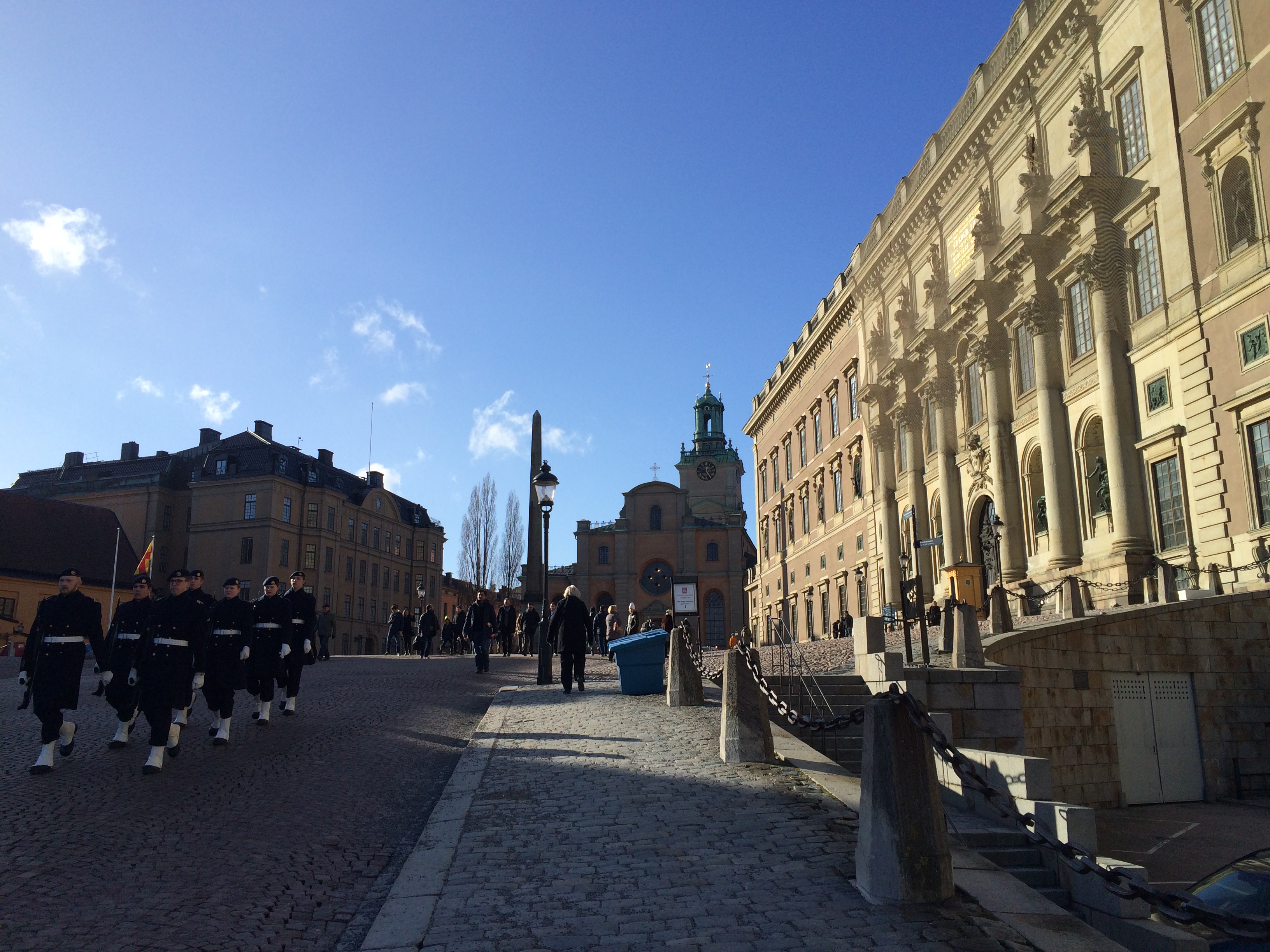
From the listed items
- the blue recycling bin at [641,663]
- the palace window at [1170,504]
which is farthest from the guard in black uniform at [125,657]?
the palace window at [1170,504]

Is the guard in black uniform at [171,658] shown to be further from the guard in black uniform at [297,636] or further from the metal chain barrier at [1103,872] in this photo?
the metal chain barrier at [1103,872]

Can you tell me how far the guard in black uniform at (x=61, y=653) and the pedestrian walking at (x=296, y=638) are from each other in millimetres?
2600

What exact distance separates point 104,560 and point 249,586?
29.2 feet

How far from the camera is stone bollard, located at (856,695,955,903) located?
221 inches

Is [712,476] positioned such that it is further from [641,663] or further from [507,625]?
[641,663]

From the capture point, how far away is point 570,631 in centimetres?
1666

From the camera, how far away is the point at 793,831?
7117 mm

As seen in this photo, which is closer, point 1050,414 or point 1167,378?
point 1167,378

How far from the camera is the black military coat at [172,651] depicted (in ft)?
31.8

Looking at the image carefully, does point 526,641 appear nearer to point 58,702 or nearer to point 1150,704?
point 1150,704

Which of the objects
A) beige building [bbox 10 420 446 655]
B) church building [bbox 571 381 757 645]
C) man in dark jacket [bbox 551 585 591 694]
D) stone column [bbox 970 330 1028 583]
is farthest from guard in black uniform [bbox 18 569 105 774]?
church building [bbox 571 381 757 645]

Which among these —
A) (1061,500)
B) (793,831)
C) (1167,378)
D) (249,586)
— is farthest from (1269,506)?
(249,586)

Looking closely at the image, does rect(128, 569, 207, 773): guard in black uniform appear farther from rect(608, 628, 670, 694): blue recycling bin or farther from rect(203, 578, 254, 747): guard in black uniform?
rect(608, 628, 670, 694): blue recycling bin

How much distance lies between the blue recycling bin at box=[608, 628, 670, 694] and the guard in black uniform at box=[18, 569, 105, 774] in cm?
838
